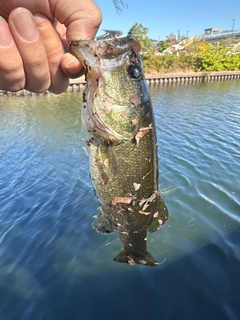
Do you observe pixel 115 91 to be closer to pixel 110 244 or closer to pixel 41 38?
pixel 41 38

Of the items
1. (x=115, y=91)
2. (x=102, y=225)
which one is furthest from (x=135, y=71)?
(x=102, y=225)

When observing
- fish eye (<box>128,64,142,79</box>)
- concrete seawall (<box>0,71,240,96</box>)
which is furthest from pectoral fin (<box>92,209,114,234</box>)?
concrete seawall (<box>0,71,240,96</box>)

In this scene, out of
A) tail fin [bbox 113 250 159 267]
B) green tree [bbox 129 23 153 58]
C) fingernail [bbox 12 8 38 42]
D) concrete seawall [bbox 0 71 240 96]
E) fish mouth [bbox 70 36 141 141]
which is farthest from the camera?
green tree [bbox 129 23 153 58]

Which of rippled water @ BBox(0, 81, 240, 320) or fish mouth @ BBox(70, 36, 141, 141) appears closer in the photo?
fish mouth @ BBox(70, 36, 141, 141)

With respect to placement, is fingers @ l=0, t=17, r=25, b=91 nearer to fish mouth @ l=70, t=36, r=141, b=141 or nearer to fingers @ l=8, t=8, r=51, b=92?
fingers @ l=8, t=8, r=51, b=92

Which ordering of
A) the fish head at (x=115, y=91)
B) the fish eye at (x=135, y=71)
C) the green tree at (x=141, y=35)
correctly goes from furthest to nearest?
the green tree at (x=141, y=35), the fish eye at (x=135, y=71), the fish head at (x=115, y=91)

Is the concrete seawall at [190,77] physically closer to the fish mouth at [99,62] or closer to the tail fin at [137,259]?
the tail fin at [137,259]

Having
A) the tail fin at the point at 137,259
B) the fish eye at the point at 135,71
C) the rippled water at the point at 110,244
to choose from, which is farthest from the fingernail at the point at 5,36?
the rippled water at the point at 110,244
